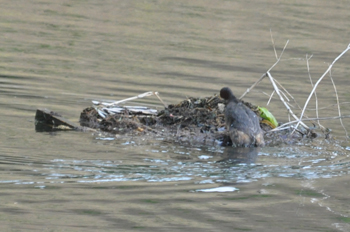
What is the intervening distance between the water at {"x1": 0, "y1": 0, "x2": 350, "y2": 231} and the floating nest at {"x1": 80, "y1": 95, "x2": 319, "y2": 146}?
0.33 m

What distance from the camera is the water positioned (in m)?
5.82

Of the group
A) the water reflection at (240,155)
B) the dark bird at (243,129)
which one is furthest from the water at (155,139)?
the dark bird at (243,129)

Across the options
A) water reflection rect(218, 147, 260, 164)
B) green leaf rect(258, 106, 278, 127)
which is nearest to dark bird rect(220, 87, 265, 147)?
water reflection rect(218, 147, 260, 164)

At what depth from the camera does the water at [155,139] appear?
582 cm

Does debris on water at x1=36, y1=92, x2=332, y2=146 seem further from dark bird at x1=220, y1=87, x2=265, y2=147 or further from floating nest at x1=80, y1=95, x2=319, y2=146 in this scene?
dark bird at x1=220, y1=87, x2=265, y2=147

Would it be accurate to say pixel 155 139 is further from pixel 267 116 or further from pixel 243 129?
pixel 267 116

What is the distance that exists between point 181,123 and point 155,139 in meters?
0.80

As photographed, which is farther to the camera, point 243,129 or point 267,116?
point 267,116

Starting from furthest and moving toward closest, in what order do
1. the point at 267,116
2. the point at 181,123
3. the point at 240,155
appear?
the point at 267,116
the point at 181,123
the point at 240,155

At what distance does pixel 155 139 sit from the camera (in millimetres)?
8789

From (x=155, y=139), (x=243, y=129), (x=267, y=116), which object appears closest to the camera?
(x=243, y=129)

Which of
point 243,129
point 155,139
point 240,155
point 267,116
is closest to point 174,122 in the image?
point 155,139

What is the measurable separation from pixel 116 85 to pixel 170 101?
148 centimetres

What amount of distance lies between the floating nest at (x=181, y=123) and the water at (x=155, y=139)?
1.07 ft
